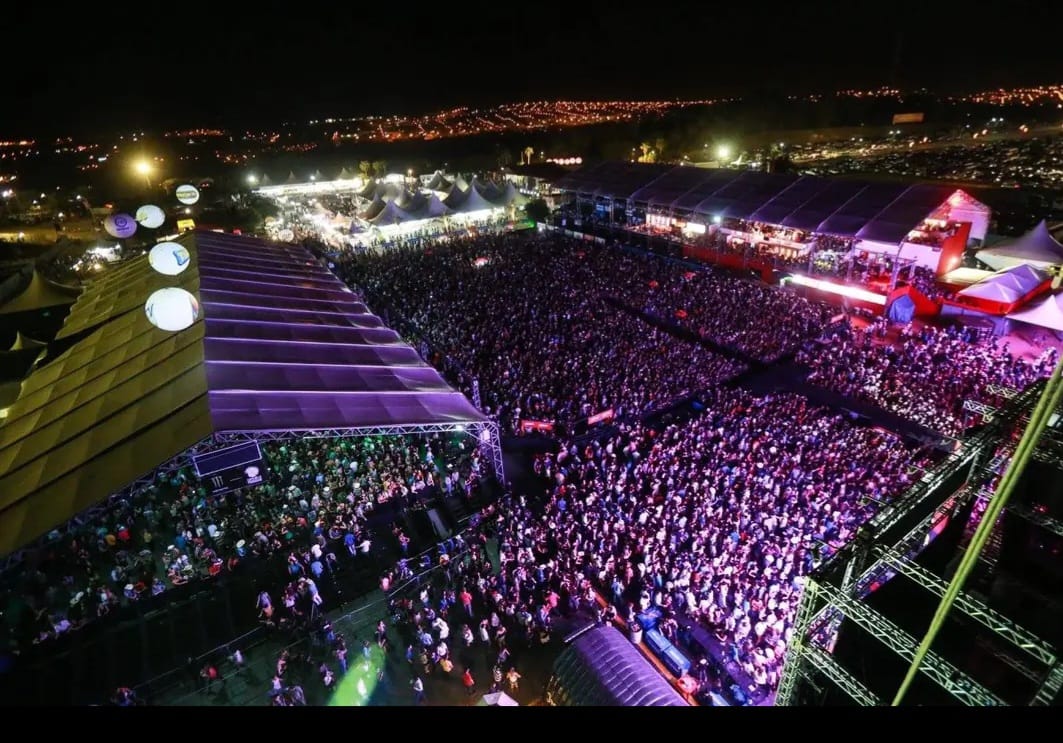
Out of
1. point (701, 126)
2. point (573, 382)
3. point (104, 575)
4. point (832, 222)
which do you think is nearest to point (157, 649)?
point (104, 575)

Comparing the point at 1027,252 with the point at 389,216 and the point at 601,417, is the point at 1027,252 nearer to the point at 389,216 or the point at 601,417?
the point at 601,417

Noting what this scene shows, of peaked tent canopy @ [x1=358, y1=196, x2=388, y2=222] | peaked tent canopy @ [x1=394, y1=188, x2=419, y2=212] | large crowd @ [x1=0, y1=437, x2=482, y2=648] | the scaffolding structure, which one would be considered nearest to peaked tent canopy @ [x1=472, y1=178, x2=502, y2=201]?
peaked tent canopy @ [x1=394, y1=188, x2=419, y2=212]

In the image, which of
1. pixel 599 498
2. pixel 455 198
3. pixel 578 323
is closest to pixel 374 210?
pixel 455 198

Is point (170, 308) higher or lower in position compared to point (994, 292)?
higher

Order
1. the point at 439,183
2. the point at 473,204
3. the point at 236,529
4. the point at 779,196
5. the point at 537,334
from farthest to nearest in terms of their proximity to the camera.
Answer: the point at 439,183, the point at 473,204, the point at 779,196, the point at 537,334, the point at 236,529

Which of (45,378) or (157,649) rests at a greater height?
(45,378)

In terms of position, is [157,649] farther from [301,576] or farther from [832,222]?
[832,222]
